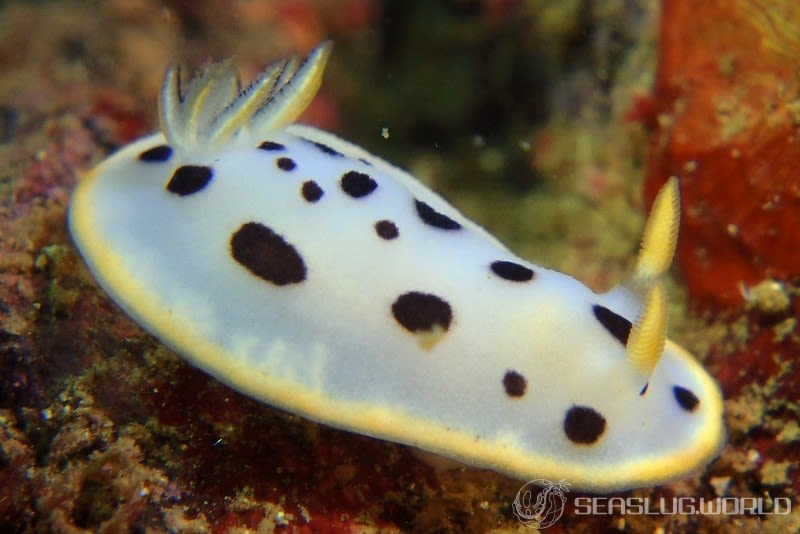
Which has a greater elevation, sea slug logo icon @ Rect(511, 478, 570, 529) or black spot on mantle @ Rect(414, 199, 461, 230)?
black spot on mantle @ Rect(414, 199, 461, 230)

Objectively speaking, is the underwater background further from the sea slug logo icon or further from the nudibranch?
the nudibranch

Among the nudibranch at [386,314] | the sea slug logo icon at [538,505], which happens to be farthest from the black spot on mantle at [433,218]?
the sea slug logo icon at [538,505]

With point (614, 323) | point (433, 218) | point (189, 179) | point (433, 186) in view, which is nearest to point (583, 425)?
point (614, 323)

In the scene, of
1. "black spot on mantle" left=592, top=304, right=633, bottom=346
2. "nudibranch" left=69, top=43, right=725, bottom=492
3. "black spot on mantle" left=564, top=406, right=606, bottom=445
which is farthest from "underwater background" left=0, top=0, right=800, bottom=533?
"black spot on mantle" left=592, top=304, right=633, bottom=346

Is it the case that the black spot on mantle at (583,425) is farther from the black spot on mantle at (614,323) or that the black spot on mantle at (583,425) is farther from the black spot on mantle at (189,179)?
the black spot on mantle at (189,179)

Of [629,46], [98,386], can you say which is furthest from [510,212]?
[98,386]
